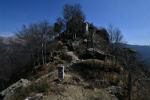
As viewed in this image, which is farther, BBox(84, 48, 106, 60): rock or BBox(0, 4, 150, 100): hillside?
BBox(84, 48, 106, 60): rock

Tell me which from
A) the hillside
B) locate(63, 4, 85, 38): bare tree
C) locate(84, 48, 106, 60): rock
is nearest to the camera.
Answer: the hillside

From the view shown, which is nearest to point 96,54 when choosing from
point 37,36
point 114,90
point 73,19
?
point 114,90

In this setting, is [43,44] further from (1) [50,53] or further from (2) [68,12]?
(2) [68,12]

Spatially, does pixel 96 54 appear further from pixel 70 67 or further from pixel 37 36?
pixel 37 36

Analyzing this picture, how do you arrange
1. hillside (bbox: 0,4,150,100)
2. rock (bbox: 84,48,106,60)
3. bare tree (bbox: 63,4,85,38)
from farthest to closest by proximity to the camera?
bare tree (bbox: 63,4,85,38)
rock (bbox: 84,48,106,60)
hillside (bbox: 0,4,150,100)

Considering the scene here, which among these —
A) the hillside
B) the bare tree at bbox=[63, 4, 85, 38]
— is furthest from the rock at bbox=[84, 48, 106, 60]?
the bare tree at bbox=[63, 4, 85, 38]

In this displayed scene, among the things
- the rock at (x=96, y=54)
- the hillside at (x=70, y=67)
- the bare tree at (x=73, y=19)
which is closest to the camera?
the hillside at (x=70, y=67)

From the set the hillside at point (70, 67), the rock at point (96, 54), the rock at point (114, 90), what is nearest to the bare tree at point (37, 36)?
the hillside at point (70, 67)

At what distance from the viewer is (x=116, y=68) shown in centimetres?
883

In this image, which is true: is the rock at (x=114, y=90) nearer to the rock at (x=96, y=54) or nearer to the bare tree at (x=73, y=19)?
the rock at (x=96, y=54)

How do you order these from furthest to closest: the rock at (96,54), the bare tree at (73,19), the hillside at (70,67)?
1. the bare tree at (73,19)
2. the rock at (96,54)
3. the hillside at (70,67)

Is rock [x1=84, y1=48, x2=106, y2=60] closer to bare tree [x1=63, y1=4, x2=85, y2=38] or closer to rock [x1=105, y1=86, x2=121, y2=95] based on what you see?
rock [x1=105, y1=86, x2=121, y2=95]

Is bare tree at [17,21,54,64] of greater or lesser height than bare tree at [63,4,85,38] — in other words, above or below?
below

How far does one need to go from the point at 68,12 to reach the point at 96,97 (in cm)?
2540
